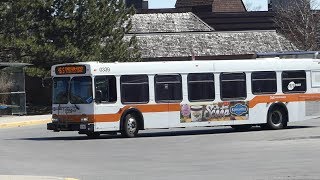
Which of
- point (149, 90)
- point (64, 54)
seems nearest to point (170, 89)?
point (149, 90)

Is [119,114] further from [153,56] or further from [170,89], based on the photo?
[153,56]

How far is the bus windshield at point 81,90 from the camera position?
90.0ft

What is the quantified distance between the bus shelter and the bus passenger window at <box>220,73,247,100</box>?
2200 centimetres

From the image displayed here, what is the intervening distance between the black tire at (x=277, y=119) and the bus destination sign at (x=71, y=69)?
7259 millimetres

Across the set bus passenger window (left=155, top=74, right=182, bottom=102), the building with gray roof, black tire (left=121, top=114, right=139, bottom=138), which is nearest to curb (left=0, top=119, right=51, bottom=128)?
black tire (left=121, top=114, right=139, bottom=138)

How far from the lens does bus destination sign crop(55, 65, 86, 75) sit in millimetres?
27487

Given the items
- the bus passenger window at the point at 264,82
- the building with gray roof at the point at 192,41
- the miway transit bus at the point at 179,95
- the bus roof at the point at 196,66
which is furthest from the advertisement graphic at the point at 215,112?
the building with gray roof at the point at 192,41

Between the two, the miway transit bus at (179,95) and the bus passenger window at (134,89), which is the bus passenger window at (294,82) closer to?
the miway transit bus at (179,95)

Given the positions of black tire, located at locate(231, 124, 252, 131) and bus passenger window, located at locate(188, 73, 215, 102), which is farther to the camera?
black tire, located at locate(231, 124, 252, 131)

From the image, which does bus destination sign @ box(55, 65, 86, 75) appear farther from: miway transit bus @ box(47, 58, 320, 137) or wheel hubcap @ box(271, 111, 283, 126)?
wheel hubcap @ box(271, 111, 283, 126)

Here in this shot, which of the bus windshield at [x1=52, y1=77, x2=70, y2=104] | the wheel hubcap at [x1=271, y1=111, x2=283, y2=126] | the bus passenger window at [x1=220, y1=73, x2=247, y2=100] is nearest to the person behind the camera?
the bus windshield at [x1=52, y1=77, x2=70, y2=104]

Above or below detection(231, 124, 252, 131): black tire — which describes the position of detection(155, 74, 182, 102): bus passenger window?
above

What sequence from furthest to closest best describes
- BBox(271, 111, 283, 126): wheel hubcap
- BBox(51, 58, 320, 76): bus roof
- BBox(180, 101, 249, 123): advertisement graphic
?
BBox(271, 111, 283, 126): wheel hubcap
BBox(180, 101, 249, 123): advertisement graphic
BBox(51, 58, 320, 76): bus roof

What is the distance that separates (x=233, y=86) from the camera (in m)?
29.4
